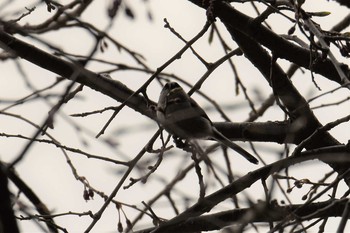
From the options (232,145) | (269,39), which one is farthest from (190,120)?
(269,39)

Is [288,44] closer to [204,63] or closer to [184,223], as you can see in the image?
[204,63]

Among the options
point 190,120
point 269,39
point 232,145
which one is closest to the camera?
point 269,39

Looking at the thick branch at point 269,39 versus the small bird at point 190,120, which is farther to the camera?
the small bird at point 190,120

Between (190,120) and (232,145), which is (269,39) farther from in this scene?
(190,120)

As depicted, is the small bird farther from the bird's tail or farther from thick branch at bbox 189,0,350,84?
thick branch at bbox 189,0,350,84

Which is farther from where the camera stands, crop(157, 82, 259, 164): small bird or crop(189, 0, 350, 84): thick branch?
crop(157, 82, 259, 164): small bird

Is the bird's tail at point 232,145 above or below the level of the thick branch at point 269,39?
below

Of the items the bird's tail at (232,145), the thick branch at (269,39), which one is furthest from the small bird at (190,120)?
the thick branch at (269,39)

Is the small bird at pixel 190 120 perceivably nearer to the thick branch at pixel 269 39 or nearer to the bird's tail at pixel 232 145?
the bird's tail at pixel 232 145

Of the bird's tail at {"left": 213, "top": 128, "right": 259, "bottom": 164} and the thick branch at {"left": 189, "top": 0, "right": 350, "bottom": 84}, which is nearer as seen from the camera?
the thick branch at {"left": 189, "top": 0, "right": 350, "bottom": 84}

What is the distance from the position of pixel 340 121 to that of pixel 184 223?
1.04 meters

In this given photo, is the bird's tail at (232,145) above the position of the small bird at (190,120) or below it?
below

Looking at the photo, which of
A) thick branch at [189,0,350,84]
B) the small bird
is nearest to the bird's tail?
the small bird

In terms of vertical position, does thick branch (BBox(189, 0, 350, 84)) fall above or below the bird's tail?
above
